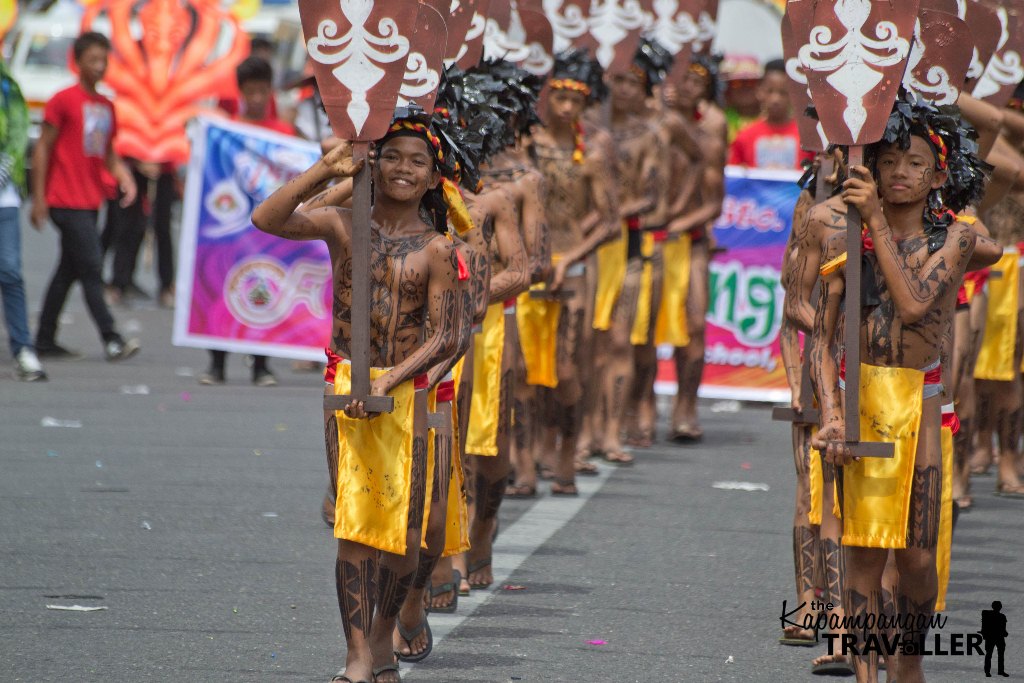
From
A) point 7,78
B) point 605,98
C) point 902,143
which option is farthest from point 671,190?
point 902,143

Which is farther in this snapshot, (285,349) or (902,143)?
(285,349)

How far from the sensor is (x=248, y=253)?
1527 centimetres

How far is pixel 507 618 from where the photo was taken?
7637 millimetres

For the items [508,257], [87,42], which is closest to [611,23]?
[508,257]

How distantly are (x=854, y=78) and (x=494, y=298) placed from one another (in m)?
2.51

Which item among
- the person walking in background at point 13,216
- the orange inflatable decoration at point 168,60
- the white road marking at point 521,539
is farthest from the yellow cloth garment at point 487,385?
the orange inflatable decoration at point 168,60

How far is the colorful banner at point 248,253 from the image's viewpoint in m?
15.1

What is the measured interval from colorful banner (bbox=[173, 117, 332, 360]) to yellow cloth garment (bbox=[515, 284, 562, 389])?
4.84m

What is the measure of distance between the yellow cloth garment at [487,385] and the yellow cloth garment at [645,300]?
15.2ft

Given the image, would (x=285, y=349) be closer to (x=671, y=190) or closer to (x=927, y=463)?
(x=671, y=190)

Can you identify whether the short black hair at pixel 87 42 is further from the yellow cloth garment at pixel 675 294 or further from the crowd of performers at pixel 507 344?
the crowd of performers at pixel 507 344

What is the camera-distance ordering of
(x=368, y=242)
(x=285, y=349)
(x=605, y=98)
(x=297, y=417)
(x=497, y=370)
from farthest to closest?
(x=285, y=349), (x=297, y=417), (x=605, y=98), (x=497, y=370), (x=368, y=242)

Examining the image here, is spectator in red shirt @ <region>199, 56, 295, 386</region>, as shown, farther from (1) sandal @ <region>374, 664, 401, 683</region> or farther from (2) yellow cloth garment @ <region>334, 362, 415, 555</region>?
(2) yellow cloth garment @ <region>334, 362, 415, 555</region>

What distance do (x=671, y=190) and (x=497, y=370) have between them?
17.9 feet
